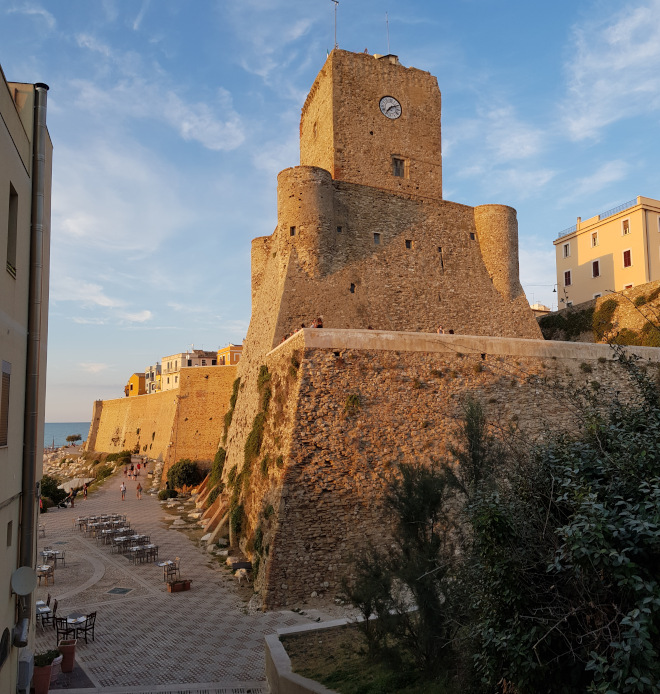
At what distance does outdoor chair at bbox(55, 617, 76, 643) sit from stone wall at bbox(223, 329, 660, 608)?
164 inches

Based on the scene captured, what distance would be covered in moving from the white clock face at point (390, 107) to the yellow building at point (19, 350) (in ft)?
56.5

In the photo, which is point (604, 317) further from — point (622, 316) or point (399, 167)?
point (399, 167)

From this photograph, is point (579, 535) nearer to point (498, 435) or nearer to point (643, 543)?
point (643, 543)

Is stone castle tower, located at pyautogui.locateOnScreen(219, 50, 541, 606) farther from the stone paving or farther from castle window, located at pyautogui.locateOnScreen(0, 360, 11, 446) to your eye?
castle window, located at pyautogui.locateOnScreen(0, 360, 11, 446)

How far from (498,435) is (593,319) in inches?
526

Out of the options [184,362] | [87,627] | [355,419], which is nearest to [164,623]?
[87,627]

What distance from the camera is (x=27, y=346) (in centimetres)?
806

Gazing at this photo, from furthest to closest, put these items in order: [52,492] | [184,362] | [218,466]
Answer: [184,362] < [52,492] < [218,466]

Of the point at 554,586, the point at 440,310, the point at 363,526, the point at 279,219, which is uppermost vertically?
the point at 279,219

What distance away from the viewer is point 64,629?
11.3 meters

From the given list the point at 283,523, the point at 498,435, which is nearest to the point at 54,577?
the point at 283,523

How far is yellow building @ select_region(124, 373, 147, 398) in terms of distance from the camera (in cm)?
7866

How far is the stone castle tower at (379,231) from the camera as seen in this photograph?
1950cm

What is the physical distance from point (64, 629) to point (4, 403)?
6.94 metres
